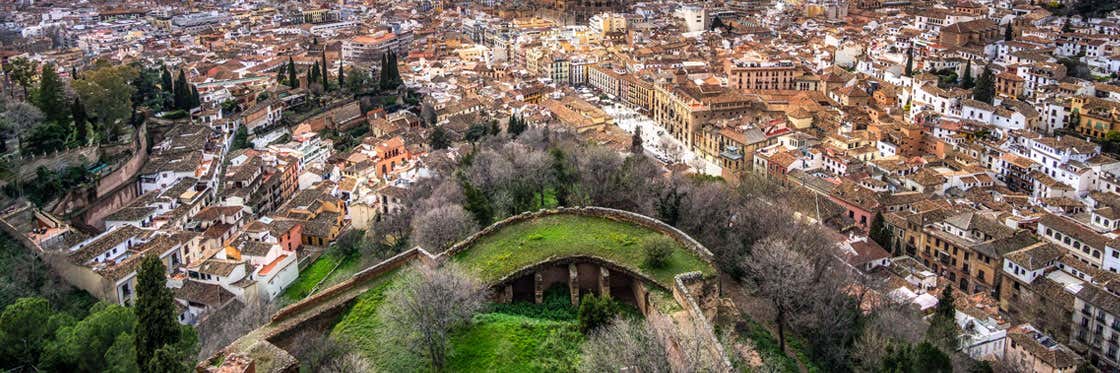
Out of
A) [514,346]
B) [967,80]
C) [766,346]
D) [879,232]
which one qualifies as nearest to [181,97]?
[879,232]

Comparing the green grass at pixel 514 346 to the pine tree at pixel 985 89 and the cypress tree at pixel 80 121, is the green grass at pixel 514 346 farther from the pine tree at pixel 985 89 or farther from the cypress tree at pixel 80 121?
the pine tree at pixel 985 89

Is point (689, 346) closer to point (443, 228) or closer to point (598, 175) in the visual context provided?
point (443, 228)

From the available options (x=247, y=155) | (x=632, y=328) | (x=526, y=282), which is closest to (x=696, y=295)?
(x=632, y=328)

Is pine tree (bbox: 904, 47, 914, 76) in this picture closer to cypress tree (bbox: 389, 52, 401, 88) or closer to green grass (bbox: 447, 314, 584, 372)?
cypress tree (bbox: 389, 52, 401, 88)

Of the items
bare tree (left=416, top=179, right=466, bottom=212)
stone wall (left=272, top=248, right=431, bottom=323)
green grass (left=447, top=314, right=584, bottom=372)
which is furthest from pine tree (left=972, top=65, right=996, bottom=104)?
stone wall (left=272, top=248, right=431, bottom=323)

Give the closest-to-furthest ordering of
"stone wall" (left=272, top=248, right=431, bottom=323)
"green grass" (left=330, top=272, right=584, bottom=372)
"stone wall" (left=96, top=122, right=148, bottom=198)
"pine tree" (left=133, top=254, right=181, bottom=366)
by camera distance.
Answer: "green grass" (left=330, top=272, right=584, bottom=372) → "stone wall" (left=272, top=248, right=431, bottom=323) → "pine tree" (left=133, top=254, right=181, bottom=366) → "stone wall" (left=96, top=122, right=148, bottom=198)
